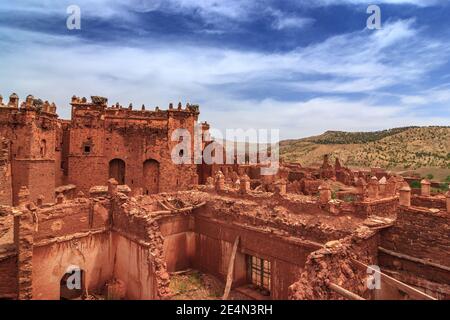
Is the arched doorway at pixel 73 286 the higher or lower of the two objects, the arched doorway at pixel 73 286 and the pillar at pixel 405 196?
A: the lower

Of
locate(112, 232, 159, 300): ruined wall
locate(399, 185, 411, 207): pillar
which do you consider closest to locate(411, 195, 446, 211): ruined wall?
A: locate(399, 185, 411, 207): pillar

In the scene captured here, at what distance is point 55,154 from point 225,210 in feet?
67.3

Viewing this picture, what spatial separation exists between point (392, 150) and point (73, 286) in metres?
67.8

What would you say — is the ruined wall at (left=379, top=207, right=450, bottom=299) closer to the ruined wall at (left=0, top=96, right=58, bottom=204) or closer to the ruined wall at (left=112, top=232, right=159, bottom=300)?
the ruined wall at (left=112, top=232, right=159, bottom=300)

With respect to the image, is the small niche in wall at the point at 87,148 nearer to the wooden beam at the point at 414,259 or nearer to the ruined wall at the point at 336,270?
the ruined wall at the point at 336,270

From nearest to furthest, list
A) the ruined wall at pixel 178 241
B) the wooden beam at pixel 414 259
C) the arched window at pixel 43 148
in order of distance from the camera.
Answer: the wooden beam at pixel 414 259 < the ruined wall at pixel 178 241 < the arched window at pixel 43 148

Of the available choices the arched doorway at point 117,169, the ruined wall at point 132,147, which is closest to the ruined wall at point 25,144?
the ruined wall at point 132,147

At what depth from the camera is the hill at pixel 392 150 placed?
5741 cm

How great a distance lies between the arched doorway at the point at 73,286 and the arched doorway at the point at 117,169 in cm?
1837

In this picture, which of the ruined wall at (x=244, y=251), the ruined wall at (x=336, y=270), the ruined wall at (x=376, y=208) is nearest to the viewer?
the ruined wall at (x=336, y=270)

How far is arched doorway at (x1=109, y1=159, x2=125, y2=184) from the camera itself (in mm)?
31469
